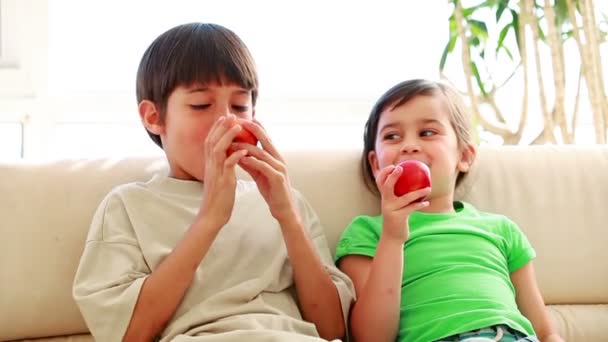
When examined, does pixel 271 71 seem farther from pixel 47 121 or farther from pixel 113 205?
pixel 113 205

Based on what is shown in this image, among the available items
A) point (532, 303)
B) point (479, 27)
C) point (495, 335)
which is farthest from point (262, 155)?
point (479, 27)

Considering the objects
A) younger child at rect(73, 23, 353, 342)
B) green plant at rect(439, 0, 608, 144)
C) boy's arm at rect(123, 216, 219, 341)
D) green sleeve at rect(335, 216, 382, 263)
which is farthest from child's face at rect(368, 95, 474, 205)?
green plant at rect(439, 0, 608, 144)

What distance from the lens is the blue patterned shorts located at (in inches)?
56.9

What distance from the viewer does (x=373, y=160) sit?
5.84 ft

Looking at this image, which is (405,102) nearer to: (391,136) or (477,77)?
(391,136)

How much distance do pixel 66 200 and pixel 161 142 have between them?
0.23 metres

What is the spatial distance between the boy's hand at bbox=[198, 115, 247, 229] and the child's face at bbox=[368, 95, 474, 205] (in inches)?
16.3

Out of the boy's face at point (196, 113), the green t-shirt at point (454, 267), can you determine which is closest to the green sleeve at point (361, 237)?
the green t-shirt at point (454, 267)

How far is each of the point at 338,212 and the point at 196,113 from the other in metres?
0.44

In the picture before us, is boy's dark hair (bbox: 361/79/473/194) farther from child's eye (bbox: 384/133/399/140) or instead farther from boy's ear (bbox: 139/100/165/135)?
boy's ear (bbox: 139/100/165/135)

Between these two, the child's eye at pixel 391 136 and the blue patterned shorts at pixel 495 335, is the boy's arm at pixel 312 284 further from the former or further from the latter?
the child's eye at pixel 391 136

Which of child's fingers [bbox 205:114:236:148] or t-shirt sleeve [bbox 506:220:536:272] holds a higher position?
child's fingers [bbox 205:114:236:148]

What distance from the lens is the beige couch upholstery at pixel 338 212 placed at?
1.60 meters

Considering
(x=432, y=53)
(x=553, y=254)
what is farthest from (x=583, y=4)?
(x=553, y=254)
